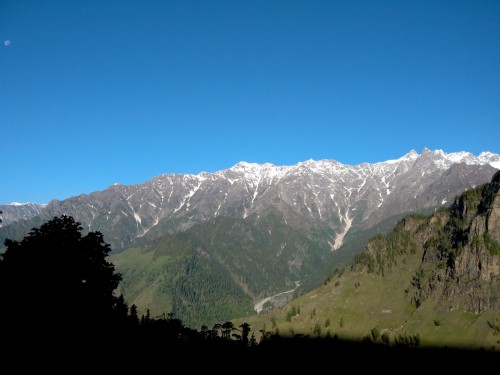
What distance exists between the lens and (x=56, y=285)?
57875mm

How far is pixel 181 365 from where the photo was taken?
10294 cm

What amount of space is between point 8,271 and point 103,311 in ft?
49.5

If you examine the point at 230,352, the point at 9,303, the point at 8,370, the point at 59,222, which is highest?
the point at 59,222

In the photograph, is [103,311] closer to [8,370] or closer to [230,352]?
[8,370]

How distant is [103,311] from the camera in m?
68.0

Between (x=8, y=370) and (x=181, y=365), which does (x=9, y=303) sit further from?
(x=181, y=365)

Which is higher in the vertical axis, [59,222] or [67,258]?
[59,222]

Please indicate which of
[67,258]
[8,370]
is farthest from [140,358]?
[8,370]

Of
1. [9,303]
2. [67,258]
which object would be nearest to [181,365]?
[67,258]

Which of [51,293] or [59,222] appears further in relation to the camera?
[59,222]

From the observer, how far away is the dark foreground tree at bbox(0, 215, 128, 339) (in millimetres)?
50031

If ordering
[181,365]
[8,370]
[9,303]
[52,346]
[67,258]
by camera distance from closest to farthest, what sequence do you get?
[8,370] → [52,346] → [9,303] → [67,258] → [181,365]

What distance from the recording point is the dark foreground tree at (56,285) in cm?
5003

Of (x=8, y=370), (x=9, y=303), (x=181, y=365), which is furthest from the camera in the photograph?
(x=181, y=365)
